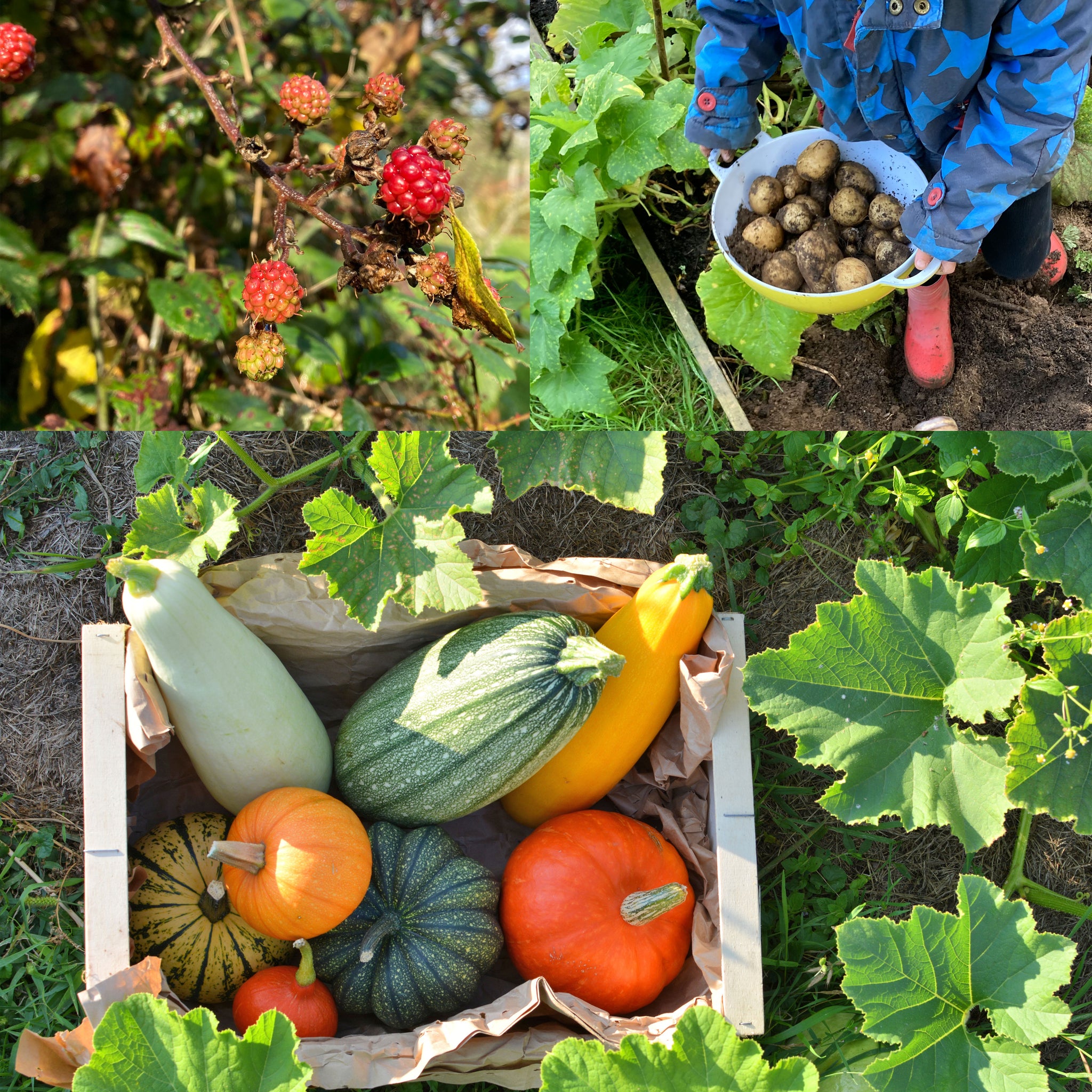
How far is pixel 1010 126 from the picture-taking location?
1746mm

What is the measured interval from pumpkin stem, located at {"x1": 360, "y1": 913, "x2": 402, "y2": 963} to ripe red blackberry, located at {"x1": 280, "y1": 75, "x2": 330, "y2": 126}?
56.7 inches

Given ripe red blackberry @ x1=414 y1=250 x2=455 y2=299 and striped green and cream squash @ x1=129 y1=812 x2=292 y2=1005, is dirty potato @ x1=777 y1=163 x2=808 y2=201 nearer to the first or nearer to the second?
ripe red blackberry @ x1=414 y1=250 x2=455 y2=299

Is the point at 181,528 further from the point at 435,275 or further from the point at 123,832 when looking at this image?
the point at 435,275

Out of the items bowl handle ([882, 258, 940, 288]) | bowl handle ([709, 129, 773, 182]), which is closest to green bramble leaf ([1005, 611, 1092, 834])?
bowl handle ([882, 258, 940, 288])

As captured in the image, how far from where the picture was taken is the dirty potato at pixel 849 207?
2.12 metres

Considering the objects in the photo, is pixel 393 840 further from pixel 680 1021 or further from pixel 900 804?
pixel 900 804

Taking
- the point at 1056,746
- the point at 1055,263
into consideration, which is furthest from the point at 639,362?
the point at 1056,746

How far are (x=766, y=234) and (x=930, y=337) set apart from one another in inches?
18.8

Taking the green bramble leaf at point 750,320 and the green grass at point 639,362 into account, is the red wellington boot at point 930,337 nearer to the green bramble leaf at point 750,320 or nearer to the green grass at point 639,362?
the green bramble leaf at point 750,320

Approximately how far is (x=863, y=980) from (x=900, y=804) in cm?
32

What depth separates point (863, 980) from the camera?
1.77 metres

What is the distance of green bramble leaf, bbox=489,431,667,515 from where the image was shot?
6.63 feet

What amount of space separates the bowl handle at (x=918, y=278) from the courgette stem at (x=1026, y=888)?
116 centimetres

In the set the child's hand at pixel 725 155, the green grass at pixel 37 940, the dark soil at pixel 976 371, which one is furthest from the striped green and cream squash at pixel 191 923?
the child's hand at pixel 725 155
